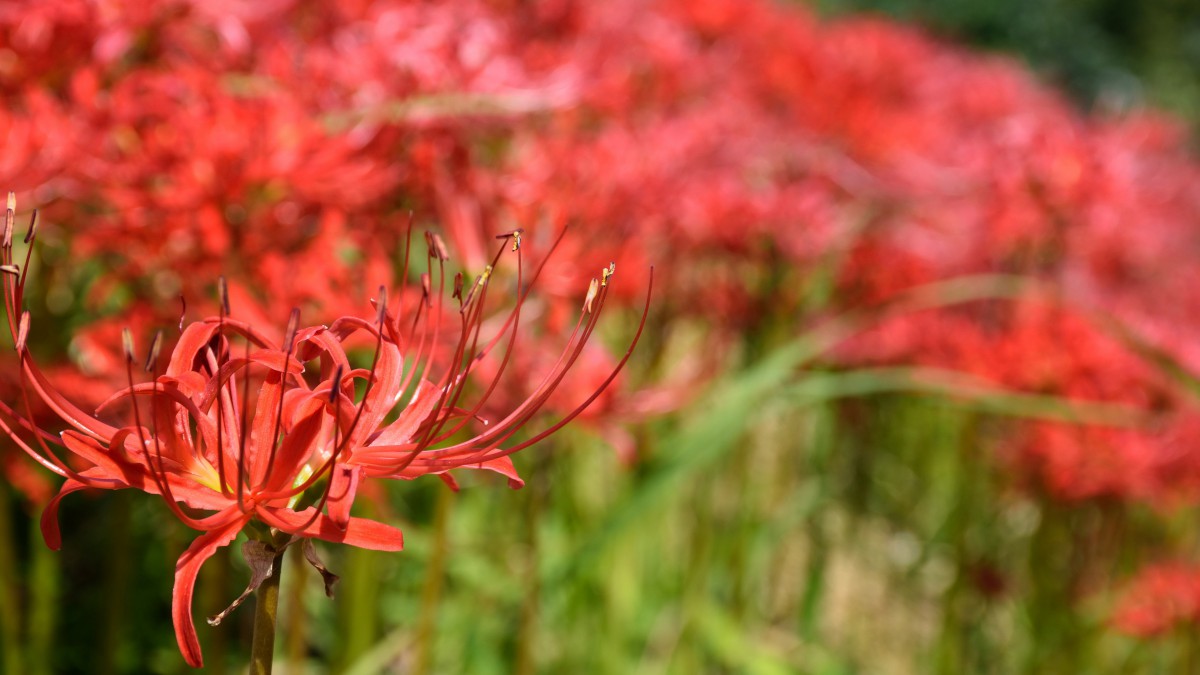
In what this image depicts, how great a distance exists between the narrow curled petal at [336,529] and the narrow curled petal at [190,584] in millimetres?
16

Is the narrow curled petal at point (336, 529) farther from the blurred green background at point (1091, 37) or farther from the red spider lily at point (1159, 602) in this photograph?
Result: the blurred green background at point (1091, 37)

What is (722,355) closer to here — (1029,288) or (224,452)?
(1029,288)

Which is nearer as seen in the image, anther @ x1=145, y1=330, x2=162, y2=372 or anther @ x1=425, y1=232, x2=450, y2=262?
anther @ x1=145, y1=330, x2=162, y2=372

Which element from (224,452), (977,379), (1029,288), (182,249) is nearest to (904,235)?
(977,379)

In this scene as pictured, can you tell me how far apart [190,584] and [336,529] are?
56 mm

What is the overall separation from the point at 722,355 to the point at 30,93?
106 centimetres

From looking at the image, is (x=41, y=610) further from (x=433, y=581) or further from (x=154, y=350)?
(x=154, y=350)

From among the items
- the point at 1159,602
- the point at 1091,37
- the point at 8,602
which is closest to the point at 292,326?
the point at 8,602

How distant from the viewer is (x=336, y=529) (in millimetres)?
428

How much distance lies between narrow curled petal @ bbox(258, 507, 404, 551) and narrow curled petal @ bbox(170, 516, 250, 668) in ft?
0.05

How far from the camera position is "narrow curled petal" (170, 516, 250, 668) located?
412mm

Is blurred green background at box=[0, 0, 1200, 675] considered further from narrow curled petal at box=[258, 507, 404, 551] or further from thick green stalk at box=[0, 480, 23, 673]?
narrow curled petal at box=[258, 507, 404, 551]

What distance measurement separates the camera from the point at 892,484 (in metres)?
2.71

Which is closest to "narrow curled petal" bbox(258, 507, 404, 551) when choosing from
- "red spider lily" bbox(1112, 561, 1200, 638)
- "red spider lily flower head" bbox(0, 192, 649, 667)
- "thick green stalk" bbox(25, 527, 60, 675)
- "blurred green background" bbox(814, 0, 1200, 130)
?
"red spider lily flower head" bbox(0, 192, 649, 667)
